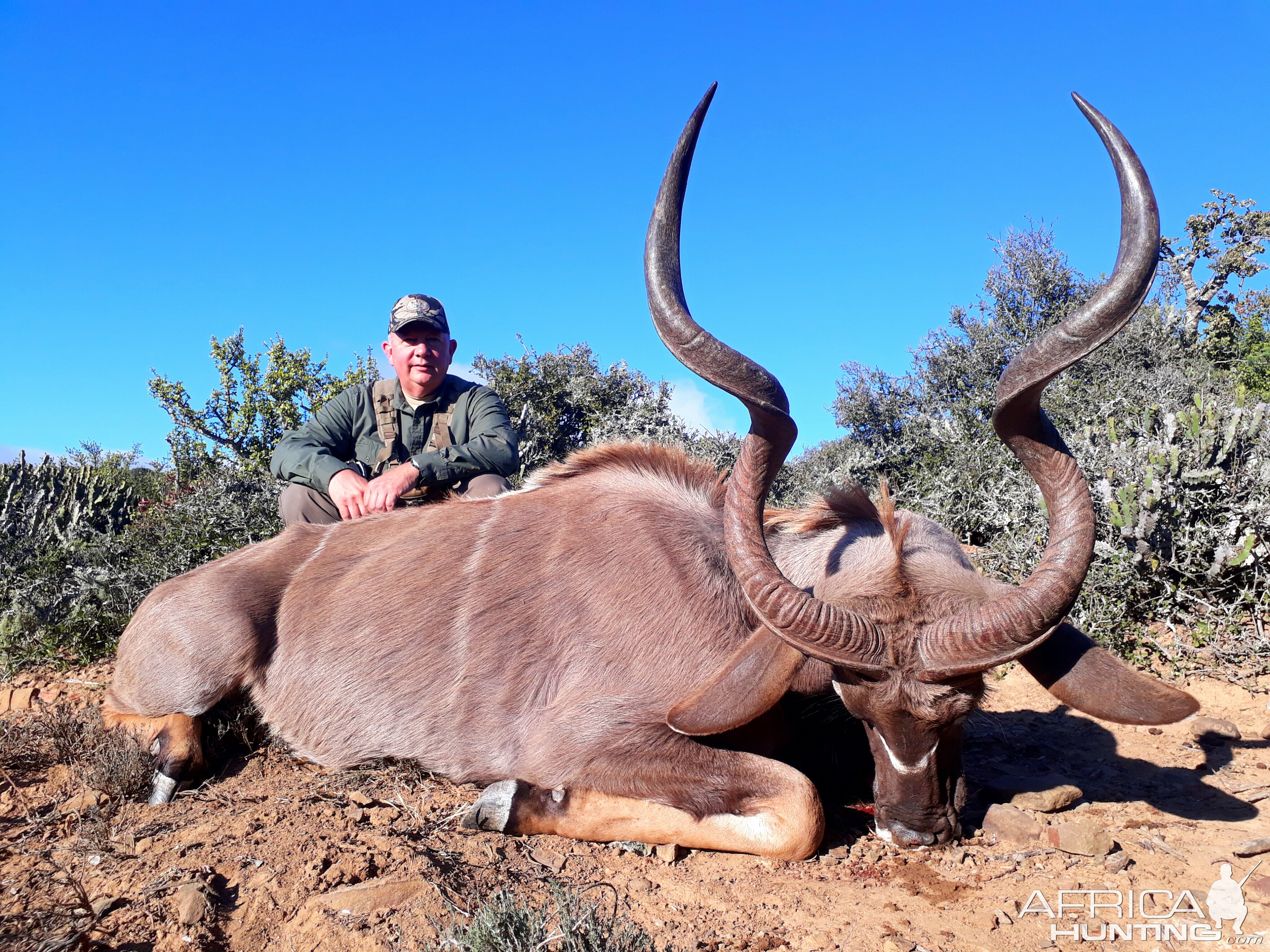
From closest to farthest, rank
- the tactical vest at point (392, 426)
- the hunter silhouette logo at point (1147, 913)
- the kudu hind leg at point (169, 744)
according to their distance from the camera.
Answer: the hunter silhouette logo at point (1147, 913)
the kudu hind leg at point (169, 744)
the tactical vest at point (392, 426)

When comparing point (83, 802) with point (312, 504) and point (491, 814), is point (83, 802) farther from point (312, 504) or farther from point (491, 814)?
point (312, 504)

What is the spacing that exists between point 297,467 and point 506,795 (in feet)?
9.19

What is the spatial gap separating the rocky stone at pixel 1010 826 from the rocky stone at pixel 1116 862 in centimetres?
23

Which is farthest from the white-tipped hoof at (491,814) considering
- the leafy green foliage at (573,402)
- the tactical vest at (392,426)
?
the leafy green foliage at (573,402)

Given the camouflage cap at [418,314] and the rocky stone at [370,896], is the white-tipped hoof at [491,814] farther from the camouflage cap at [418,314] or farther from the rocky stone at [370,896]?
the camouflage cap at [418,314]

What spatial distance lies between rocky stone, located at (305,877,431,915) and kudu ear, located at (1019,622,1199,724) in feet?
7.17

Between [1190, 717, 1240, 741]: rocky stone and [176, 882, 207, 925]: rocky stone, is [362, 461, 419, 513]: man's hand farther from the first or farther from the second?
[1190, 717, 1240, 741]: rocky stone

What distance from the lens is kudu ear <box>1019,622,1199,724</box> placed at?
3.09m

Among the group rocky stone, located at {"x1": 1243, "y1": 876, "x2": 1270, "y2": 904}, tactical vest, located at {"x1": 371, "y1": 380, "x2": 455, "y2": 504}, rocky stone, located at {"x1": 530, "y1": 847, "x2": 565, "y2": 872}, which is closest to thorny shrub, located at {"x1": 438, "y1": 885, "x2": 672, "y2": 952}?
rocky stone, located at {"x1": 530, "y1": 847, "x2": 565, "y2": 872}

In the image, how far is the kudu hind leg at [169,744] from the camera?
3.70 m

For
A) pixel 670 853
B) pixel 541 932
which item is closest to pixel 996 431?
pixel 670 853

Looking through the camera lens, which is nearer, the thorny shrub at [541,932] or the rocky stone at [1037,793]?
the thorny shrub at [541,932]

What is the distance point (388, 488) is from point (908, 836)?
128 inches

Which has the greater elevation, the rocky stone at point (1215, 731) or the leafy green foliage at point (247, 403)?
the leafy green foliage at point (247, 403)
